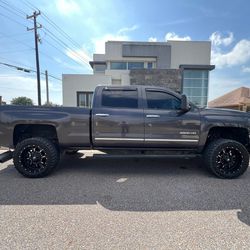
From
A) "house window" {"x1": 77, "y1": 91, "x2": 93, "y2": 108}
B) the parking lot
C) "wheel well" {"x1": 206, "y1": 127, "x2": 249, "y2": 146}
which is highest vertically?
"house window" {"x1": 77, "y1": 91, "x2": 93, "y2": 108}

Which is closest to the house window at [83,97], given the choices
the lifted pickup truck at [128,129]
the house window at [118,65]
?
the house window at [118,65]

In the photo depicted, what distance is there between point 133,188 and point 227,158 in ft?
7.45

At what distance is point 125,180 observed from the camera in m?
4.50

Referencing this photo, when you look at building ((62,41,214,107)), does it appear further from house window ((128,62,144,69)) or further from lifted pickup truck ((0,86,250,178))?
lifted pickup truck ((0,86,250,178))

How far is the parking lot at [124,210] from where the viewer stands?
251 centimetres

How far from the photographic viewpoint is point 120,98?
15.9 feet

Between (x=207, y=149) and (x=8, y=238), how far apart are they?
4.06m

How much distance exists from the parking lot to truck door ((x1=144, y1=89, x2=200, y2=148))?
2.59 feet

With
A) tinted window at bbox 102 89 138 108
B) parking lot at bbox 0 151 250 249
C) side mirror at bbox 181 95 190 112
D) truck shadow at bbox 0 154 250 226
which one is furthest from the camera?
tinted window at bbox 102 89 138 108

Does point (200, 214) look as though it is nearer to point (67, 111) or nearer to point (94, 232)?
point (94, 232)

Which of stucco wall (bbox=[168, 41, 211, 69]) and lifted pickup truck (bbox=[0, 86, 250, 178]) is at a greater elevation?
stucco wall (bbox=[168, 41, 211, 69])

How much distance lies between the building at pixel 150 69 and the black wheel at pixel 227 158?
Result: 14.0 metres

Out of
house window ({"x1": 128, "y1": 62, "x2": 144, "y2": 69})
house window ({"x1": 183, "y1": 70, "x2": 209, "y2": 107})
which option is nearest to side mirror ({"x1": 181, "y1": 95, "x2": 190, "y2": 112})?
house window ({"x1": 183, "y1": 70, "x2": 209, "y2": 107})

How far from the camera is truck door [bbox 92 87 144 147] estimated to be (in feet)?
15.2
